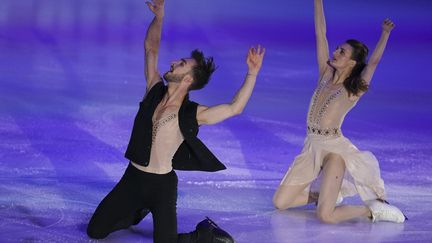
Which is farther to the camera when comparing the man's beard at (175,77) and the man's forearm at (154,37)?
the man's forearm at (154,37)

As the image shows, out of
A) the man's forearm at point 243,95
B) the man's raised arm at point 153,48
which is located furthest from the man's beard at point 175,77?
the man's forearm at point 243,95

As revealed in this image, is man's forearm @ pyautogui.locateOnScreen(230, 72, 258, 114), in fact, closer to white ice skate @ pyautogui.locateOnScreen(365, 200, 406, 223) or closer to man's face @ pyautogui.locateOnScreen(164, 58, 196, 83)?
man's face @ pyautogui.locateOnScreen(164, 58, 196, 83)

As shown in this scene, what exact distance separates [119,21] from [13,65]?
179 cm

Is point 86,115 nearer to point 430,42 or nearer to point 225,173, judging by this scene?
point 225,173

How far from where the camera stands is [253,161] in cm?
730

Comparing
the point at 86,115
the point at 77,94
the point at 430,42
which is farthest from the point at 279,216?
the point at 430,42

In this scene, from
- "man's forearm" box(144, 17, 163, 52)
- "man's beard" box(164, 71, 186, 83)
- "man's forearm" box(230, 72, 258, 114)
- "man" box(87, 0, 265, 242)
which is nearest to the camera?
"man's forearm" box(230, 72, 258, 114)

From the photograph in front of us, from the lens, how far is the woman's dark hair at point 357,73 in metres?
6.06

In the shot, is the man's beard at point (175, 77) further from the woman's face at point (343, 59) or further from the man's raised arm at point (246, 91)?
the woman's face at point (343, 59)

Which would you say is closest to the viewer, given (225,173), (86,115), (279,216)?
(279,216)

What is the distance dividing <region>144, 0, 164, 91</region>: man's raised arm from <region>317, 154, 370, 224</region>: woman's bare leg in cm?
150

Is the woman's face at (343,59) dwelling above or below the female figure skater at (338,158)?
above

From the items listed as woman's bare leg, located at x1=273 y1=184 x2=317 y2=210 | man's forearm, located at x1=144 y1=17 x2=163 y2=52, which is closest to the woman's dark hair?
Result: woman's bare leg, located at x1=273 y1=184 x2=317 y2=210

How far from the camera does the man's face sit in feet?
17.6
